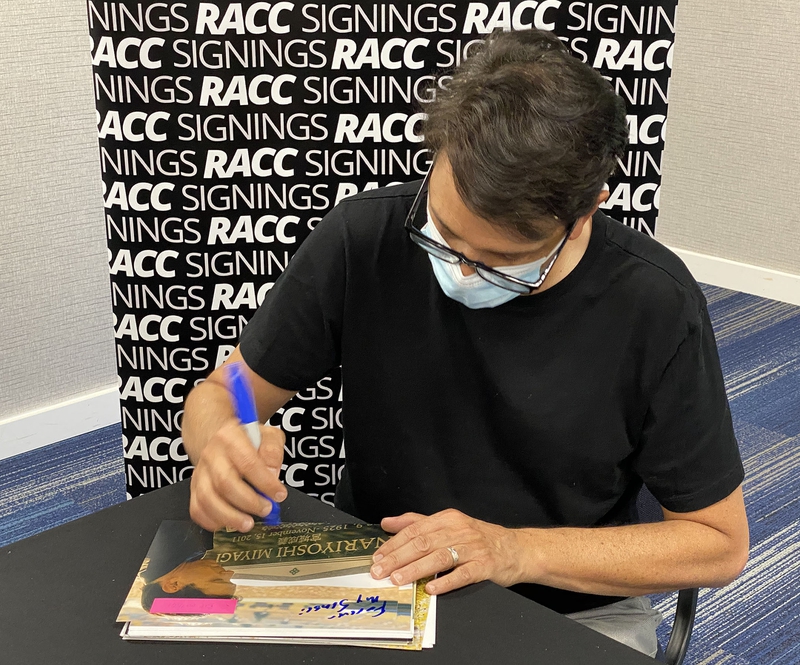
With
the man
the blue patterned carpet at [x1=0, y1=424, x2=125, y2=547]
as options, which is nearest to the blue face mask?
the man

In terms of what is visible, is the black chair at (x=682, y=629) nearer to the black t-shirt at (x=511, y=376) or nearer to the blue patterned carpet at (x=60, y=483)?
the black t-shirt at (x=511, y=376)

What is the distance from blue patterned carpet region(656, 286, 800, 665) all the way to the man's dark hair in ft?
4.71

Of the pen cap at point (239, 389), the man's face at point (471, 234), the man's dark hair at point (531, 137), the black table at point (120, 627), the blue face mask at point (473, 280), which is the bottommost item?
the black table at point (120, 627)

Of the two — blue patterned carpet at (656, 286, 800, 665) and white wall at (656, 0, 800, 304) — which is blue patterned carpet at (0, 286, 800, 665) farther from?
white wall at (656, 0, 800, 304)

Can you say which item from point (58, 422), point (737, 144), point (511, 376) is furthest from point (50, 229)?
point (737, 144)

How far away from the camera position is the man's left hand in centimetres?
100

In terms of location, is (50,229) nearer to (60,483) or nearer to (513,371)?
(60,483)

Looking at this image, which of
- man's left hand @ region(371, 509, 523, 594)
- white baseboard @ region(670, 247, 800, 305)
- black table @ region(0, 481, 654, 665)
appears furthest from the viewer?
white baseboard @ region(670, 247, 800, 305)

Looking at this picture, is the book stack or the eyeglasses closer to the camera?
the book stack

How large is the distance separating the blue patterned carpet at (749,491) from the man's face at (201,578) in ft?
4.85

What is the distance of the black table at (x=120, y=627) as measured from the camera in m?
0.88

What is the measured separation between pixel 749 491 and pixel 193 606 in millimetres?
2187

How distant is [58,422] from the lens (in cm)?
300

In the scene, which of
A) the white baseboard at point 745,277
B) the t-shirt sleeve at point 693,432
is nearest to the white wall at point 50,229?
the t-shirt sleeve at point 693,432
